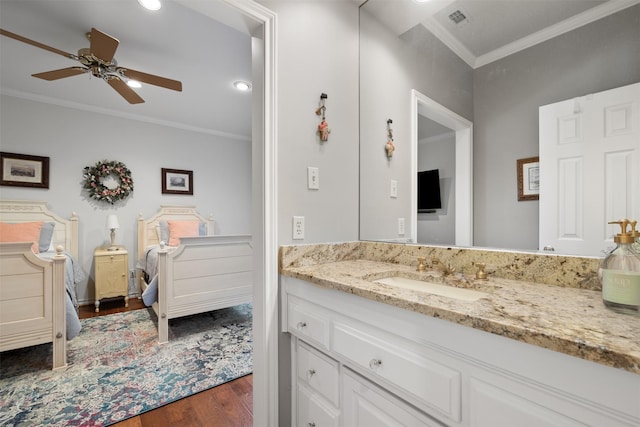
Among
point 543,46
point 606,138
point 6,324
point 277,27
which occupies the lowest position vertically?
point 6,324

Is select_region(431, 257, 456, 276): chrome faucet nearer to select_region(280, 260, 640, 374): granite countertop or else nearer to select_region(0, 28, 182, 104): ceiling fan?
select_region(280, 260, 640, 374): granite countertop

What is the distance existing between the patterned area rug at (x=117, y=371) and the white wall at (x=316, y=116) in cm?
144

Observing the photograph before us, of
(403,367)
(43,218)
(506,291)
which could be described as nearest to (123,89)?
(43,218)

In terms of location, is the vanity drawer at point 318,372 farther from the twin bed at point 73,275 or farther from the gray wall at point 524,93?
the twin bed at point 73,275

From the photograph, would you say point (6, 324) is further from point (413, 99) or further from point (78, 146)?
point (413, 99)

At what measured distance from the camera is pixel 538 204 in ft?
3.33

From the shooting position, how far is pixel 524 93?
106 centimetres

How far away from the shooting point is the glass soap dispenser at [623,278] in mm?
638

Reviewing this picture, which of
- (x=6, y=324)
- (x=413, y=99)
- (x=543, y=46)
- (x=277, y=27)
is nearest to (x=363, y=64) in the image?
(x=413, y=99)

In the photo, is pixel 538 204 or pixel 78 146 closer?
pixel 538 204

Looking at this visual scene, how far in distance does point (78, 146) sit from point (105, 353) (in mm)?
2829

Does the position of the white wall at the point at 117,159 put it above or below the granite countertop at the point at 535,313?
above

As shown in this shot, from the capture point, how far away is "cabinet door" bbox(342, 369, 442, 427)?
814 mm

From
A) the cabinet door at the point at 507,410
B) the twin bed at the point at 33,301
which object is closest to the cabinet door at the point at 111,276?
the twin bed at the point at 33,301
